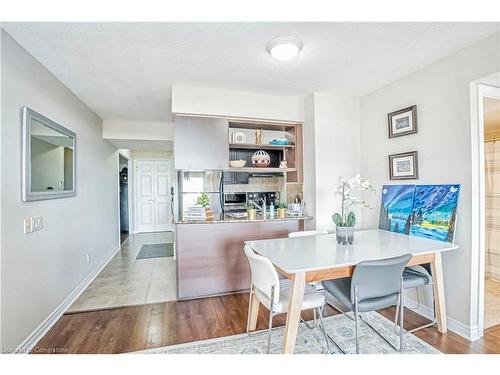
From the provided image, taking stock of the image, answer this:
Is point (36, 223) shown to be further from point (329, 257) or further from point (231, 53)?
point (329, 257)

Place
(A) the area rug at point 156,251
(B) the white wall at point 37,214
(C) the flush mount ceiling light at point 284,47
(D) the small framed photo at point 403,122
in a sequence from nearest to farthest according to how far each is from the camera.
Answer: (B) the white wall at point 37,214 → (C) the flush mount ceiling light at point 284,47 → (D) the small framed photo at point 403,122 → (A) the area rug at point 156,251

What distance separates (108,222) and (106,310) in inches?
86.4

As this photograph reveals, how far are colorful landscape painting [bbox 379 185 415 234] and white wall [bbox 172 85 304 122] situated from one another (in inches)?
56.2

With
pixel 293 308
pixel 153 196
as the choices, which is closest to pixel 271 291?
pixel 293 308

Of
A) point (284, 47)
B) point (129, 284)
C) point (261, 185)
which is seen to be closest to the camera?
point (284, 47)

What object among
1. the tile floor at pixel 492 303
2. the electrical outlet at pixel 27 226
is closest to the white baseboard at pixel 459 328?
the tile floor at pixel 492 303

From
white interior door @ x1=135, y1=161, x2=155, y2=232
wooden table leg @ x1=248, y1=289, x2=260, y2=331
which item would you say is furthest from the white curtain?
white interior door @ x1=135, y1=161, x2=155, y2=232

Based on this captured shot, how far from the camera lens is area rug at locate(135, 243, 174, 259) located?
459cm

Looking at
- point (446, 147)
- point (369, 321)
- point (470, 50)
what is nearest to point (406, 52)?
point (470, 50)

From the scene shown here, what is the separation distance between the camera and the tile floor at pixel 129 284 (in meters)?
2.73

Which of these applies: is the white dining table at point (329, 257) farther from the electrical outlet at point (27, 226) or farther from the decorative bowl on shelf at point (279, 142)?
the electrical outlet at point (27, 226)

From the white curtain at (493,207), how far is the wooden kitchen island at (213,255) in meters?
2.59

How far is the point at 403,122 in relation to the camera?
261 centimetres

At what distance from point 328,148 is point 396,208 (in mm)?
1034
